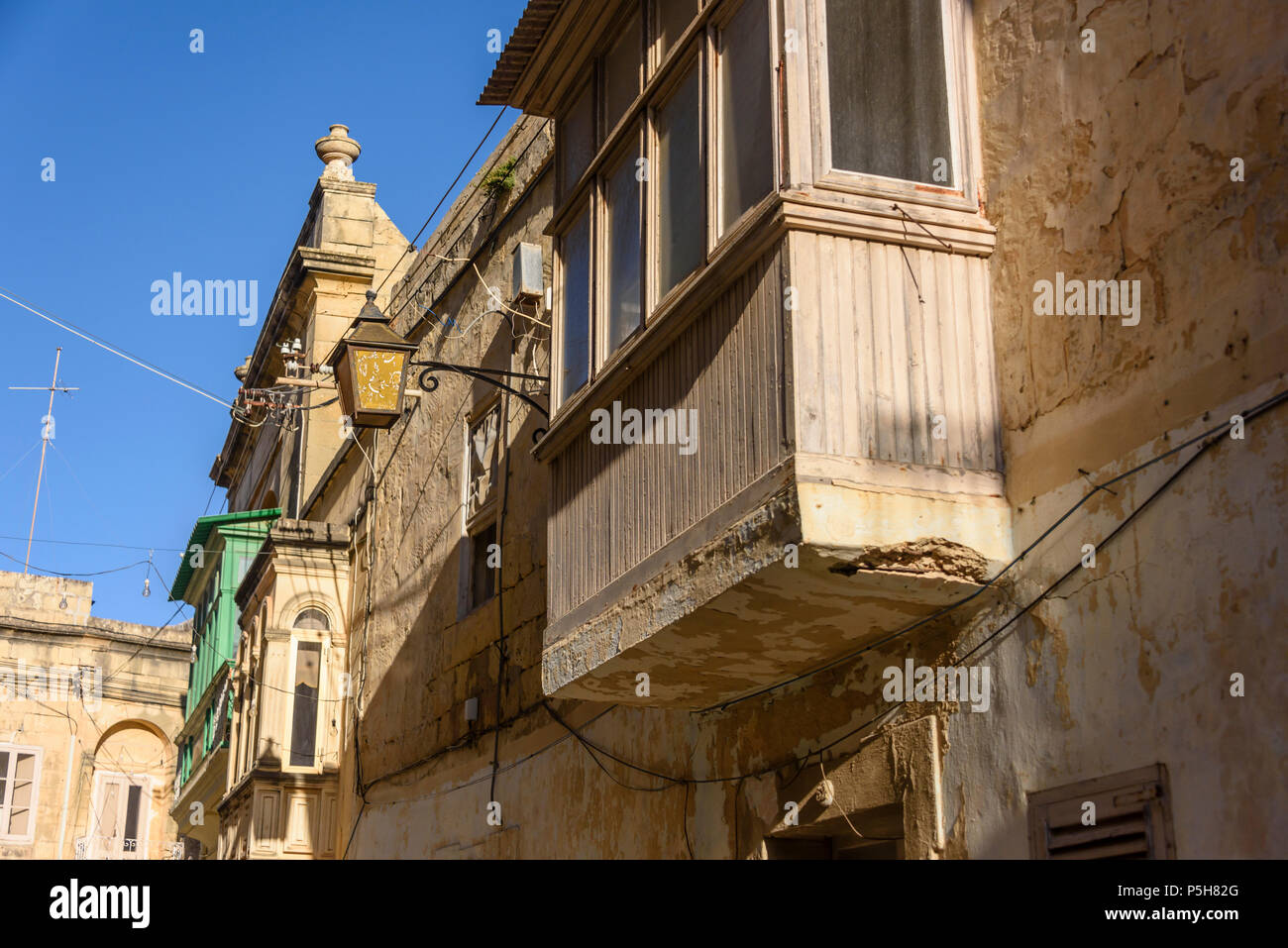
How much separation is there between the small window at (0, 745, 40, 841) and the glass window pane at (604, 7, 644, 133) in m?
22.4

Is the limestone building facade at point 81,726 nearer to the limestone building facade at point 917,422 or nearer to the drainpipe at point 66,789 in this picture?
the drainpipe at point 66,789

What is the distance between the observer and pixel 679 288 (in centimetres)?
623

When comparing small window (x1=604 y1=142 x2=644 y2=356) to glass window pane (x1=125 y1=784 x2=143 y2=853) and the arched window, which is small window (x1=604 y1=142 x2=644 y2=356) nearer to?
the arched window

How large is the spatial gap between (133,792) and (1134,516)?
25.6m

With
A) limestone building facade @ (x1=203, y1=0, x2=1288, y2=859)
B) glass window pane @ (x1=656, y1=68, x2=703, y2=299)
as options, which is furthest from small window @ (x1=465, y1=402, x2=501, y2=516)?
glass window pane @ (x1=656, y1=68, x2=703, y2=299)

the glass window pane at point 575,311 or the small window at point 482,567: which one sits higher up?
the glass window pane at point 575,311

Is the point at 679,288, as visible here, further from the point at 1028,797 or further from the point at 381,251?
the point at 381,251

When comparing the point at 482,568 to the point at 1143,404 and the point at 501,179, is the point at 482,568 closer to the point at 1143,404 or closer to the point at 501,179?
the point at 501,179

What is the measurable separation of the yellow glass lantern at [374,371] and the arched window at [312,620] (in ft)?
13.7

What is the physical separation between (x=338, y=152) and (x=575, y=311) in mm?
11966

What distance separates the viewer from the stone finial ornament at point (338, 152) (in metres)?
18.4

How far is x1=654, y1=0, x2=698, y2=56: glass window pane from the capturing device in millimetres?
6730

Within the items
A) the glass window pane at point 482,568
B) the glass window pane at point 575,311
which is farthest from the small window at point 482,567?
the glass window pane at point 575,311
